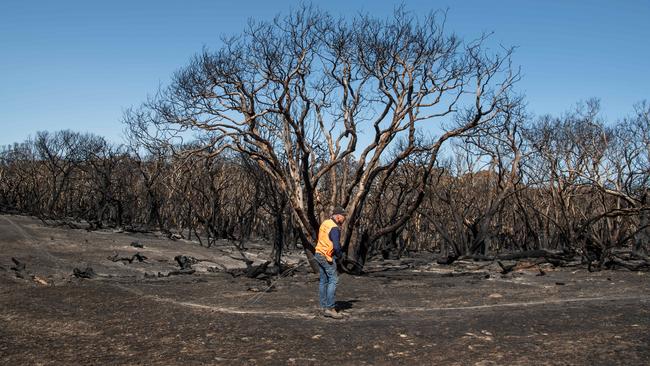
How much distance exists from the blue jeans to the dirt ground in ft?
1.03

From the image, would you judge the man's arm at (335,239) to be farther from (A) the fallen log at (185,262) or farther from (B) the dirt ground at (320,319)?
(A) the fallen log at (185,262)

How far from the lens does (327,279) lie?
852 centimetres

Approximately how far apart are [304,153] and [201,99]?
376 cm

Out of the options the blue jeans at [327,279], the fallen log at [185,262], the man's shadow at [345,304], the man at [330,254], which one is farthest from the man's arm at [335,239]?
the fallen log at [185,262]

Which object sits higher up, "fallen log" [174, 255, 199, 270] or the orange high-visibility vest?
the orange high-visibility vest

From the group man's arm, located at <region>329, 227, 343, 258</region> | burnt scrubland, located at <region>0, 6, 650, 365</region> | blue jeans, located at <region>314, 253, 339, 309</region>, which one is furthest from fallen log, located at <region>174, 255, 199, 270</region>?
man's arm, located at <region>329, 227, 343, 258</region>

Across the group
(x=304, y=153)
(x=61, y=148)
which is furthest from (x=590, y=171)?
(x=61, y=148)

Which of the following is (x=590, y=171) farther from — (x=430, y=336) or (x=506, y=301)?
(x=430, y=336)

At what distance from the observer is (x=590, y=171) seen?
82.2 feet

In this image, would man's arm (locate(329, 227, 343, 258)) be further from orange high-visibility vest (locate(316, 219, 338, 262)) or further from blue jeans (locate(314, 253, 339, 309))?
blue jeans (locate(314, 253, 339, 309))

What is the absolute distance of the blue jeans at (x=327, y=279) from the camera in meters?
8.30

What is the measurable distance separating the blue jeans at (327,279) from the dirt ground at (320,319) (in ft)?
1.03

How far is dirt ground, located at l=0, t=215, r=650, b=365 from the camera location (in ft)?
20.3

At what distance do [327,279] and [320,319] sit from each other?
58cm
